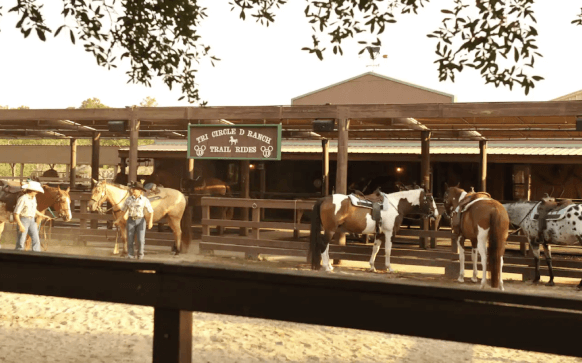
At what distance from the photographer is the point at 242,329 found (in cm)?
709

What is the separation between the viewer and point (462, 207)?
37.1 feet

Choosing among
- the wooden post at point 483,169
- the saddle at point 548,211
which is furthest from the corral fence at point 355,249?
the wooden post at point 483,169

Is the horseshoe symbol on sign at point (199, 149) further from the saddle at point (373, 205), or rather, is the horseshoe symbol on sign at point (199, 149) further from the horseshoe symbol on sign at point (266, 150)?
the saddle at point (373, 205)

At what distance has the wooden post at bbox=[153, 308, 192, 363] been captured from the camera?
2541 millimetres

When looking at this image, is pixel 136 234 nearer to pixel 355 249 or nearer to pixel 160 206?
pixel 160 206

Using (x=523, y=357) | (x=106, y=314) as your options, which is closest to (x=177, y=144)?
(x=106, y=314)

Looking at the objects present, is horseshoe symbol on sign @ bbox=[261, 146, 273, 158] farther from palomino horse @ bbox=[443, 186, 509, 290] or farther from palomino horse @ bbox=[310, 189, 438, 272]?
palomino horse @ bbox=[443, 186, 509, 290]

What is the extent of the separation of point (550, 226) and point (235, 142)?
7.13 metres

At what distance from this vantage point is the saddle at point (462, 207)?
11.1m

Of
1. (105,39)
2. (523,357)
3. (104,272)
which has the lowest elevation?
(523,357)

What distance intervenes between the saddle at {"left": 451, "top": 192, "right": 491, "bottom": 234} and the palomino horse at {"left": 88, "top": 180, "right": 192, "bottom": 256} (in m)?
6.94

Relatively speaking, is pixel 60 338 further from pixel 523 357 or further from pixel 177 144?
pixel 177 144

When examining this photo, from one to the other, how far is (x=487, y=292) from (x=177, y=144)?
25891 millimetres

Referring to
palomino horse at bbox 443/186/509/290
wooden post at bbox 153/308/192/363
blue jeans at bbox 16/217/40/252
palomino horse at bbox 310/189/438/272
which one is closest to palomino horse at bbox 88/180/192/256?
blue jeans at bbox 16/217/40/252
